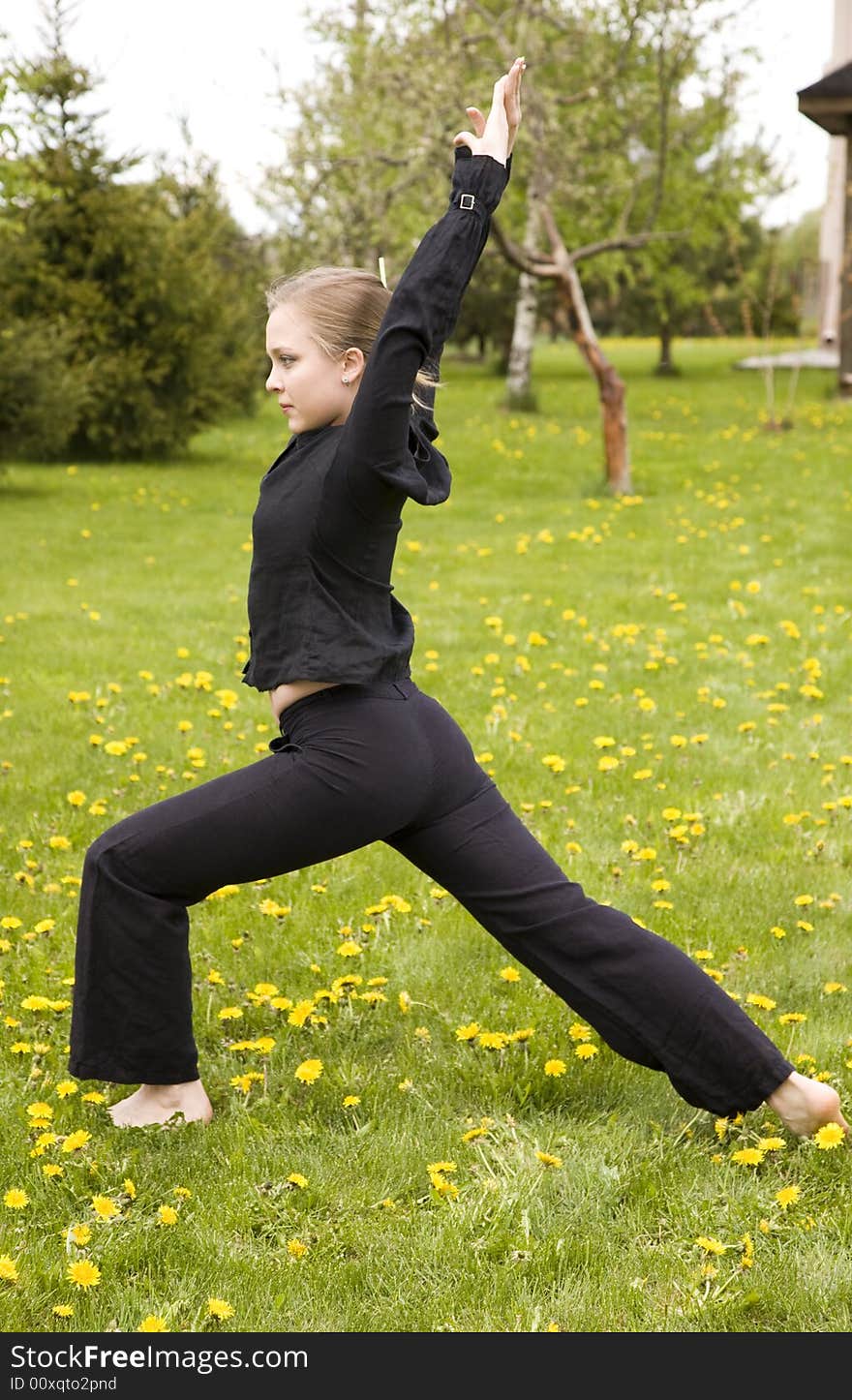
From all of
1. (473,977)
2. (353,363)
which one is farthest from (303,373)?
(473,977)

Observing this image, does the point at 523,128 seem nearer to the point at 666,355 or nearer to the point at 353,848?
the point at 353,848

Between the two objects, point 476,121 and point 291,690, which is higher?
point 476,121

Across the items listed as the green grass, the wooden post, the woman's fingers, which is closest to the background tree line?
the wooden post

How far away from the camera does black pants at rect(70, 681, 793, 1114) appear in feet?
9.71

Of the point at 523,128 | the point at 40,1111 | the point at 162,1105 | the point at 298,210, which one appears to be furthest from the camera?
the point at 298,210

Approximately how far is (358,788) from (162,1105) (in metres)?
0.97

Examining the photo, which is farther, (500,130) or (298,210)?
(298,210)

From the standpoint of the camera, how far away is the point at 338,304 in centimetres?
286

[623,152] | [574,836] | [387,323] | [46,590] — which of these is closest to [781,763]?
[574,836]

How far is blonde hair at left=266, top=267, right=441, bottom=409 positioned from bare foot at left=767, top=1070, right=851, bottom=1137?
1680mm

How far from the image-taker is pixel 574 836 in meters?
5.28

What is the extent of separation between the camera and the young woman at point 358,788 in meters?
2.76

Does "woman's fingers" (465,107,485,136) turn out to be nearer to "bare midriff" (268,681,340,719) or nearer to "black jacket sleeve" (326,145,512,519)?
"black jacket sleeve" (326,145,512,519)

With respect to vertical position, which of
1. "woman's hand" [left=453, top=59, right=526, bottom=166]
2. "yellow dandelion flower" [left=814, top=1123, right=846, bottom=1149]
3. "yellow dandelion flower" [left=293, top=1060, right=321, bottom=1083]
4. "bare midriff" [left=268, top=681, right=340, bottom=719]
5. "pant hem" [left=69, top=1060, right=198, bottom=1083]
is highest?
"woman's hand" [left=453, top=59, right=526, bottom=166]
